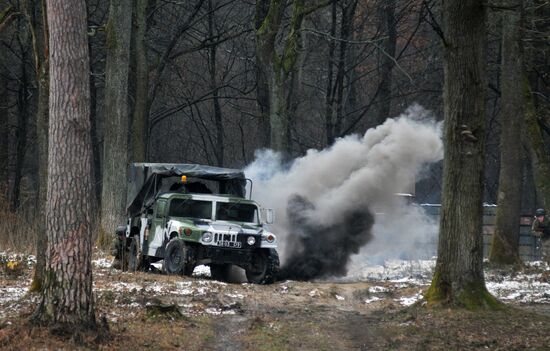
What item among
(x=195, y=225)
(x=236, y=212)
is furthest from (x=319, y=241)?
(x=195, y=225)

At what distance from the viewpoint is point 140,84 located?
28141mm

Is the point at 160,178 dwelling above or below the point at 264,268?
above

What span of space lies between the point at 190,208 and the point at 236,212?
3.44 feet

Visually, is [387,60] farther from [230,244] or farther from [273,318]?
[273,318]

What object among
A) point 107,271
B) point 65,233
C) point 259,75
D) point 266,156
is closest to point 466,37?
point 65,233

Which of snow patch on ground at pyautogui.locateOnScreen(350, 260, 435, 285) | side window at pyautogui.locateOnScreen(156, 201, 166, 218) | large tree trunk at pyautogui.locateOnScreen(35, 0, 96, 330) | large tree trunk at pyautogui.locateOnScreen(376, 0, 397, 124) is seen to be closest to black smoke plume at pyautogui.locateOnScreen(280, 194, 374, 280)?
snow patch on ground at pyautogui.locateOnScreen(350, 260, 435, 285)

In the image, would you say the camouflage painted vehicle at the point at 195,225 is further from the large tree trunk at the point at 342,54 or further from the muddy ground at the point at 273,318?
the large tree trunk at the point at 342,54

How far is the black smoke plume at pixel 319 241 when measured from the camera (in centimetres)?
2069

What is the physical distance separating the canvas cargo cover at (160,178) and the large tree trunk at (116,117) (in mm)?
2211

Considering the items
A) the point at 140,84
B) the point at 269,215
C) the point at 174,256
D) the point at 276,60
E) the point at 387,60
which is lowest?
the point at 174,256

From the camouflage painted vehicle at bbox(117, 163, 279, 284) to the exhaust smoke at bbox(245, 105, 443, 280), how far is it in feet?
4.56

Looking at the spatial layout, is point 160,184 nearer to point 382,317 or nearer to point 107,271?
point 107,271

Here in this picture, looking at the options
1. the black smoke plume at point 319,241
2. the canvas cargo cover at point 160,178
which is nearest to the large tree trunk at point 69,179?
the canvas cargo cover at point 160,178

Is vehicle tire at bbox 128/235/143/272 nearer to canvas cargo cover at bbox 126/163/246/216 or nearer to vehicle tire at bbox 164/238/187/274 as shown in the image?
canvas cargo cover at bbox 126/163/246/216
